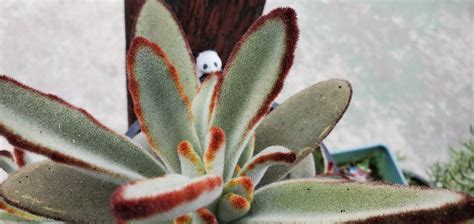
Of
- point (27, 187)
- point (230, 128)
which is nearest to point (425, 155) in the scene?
point (230, 128)

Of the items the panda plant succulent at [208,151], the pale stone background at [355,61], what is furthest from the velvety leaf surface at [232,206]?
the pale stone background at [355,61]

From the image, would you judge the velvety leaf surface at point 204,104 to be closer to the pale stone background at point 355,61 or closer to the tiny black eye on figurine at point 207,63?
the tiny black eye on figurine at point 207,63

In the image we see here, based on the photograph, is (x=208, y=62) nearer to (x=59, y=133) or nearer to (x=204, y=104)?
(x=204, y=104)

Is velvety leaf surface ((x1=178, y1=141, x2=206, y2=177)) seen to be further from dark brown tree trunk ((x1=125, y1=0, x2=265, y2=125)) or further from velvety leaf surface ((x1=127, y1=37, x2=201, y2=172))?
dark brown tree trunk ((x1=125, y1=0, x2=265, y2=125))

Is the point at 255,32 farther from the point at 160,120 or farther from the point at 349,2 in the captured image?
the point at 349,2

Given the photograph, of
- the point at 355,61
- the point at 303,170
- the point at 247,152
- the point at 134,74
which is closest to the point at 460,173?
the point at 303,170

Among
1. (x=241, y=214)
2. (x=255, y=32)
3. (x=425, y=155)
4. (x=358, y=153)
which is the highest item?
(x=255, y=32)
